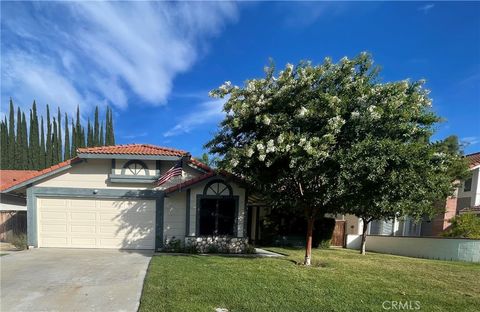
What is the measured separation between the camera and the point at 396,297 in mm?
6684

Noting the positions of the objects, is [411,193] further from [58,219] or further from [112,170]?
[58,219]

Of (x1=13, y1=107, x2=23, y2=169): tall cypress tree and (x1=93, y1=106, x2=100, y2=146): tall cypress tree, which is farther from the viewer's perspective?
(x1=93, y1=106, x2=100, y2=146): tall cypress tree

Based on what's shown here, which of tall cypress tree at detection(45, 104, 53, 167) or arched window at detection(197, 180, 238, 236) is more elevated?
tall cypress tree at detection(45, 104, 53, 167)

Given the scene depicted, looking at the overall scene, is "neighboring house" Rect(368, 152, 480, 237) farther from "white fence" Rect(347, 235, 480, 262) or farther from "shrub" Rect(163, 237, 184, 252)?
"shrub" Rect(163, 237, 184, 252)

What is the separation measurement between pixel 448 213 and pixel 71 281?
20.8m

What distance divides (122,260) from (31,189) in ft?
19.9

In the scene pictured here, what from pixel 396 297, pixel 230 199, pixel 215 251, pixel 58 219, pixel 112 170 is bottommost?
pixel 396 297

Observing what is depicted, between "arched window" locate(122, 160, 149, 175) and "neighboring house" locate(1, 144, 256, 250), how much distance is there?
4cm

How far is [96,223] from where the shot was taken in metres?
13.6

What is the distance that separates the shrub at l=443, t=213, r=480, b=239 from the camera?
1472 cm

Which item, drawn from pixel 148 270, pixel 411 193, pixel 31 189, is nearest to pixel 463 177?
pixel 411 193

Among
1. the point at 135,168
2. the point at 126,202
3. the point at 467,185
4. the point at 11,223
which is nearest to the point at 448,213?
the point at 467,185

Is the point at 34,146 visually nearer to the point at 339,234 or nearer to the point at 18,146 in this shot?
the point at 18,146

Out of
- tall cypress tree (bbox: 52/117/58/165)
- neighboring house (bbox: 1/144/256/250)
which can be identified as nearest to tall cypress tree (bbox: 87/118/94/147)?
tall cypress tree (bbox: 52/117/58/165)
